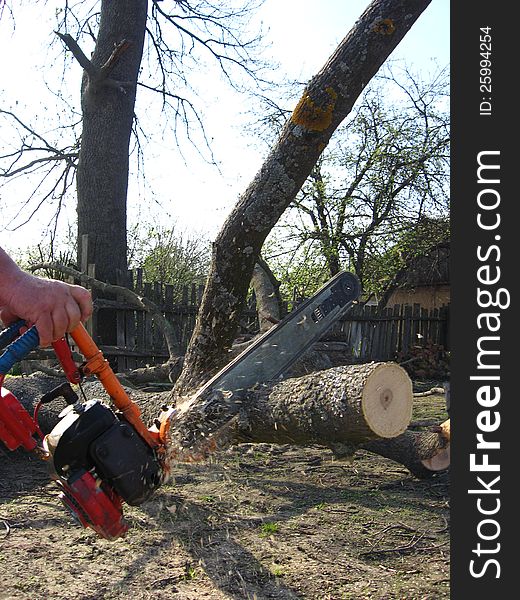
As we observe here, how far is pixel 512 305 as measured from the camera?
2.45 meters

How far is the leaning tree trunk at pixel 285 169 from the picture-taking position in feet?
13.0

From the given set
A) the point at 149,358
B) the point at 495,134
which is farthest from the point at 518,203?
the point at 149,358

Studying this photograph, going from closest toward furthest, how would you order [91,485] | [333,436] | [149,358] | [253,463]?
[91,485] → [333,436] → [253,463] → [149,358]

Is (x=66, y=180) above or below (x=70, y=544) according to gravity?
above

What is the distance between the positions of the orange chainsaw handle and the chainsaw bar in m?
0.98

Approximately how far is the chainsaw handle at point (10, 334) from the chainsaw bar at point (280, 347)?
1.48 m

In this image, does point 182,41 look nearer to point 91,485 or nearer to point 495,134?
point 495,134

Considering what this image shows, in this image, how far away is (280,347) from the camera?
3396 mm

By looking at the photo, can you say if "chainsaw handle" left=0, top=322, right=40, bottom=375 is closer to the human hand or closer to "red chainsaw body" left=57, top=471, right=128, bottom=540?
the human hand

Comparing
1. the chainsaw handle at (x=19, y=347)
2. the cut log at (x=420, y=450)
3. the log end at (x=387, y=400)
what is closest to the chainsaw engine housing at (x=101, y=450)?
the chainsaw handle at (x=19, y=347)

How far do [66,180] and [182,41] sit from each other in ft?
9.74

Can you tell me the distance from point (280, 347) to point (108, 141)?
6208mm

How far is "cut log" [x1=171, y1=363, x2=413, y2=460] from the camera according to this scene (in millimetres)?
2787

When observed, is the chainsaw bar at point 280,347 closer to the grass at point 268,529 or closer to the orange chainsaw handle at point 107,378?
the grass at point 268,529
